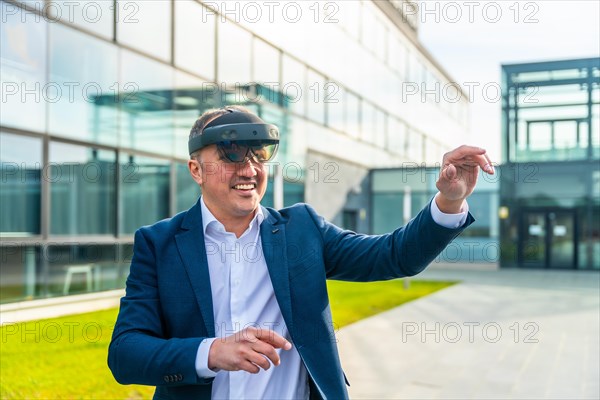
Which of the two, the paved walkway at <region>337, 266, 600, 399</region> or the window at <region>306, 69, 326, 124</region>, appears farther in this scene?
the window at <region>306, 69, 326, 124</region>

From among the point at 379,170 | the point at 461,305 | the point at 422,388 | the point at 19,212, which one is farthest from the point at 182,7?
the point at 379,170

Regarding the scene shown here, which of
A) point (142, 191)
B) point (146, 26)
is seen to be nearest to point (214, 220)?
point (142, 191)

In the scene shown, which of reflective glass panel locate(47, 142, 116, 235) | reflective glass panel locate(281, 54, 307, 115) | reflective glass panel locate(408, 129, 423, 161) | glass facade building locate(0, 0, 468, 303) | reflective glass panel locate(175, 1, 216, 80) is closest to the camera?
glass facade building locate(0, 0, 468, 303)

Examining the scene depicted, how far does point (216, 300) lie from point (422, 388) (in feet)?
16.4

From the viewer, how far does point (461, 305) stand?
13.3 meters

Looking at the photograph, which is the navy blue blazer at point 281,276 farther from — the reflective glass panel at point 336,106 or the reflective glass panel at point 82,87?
the reflective glass panel at point 336,106

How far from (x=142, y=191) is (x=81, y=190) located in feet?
5.31

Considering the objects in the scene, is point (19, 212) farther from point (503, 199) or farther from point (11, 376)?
point (503, 199)

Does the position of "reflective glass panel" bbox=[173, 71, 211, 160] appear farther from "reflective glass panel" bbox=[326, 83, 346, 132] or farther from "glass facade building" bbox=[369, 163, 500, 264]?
"glass facade building" bbox=[369, 163, 500, 264]

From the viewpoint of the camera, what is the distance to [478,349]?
8.56 m

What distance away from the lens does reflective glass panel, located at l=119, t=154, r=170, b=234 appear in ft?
41.6

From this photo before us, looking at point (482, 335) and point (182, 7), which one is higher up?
point (182, 7)

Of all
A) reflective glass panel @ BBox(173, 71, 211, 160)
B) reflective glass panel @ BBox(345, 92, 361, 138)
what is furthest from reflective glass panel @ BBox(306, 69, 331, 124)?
reflective glass panel @ BBox(173, 71, 211, 160)

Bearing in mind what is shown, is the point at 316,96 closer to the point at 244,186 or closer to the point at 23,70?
the point at 23,70
